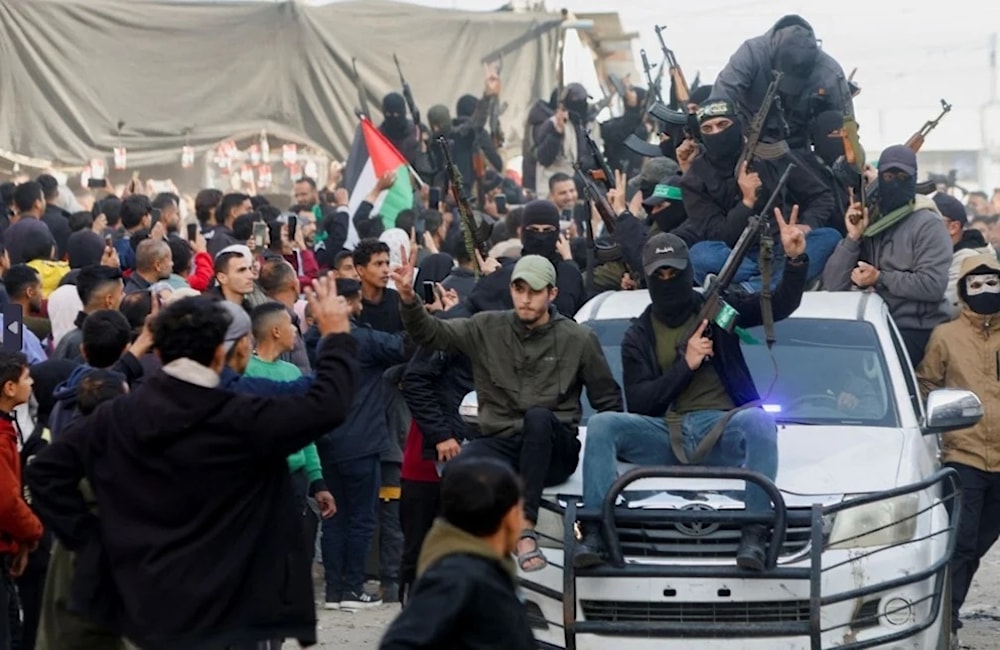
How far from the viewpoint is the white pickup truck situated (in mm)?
7156

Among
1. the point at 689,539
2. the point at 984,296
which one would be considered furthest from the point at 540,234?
the point at 689,539

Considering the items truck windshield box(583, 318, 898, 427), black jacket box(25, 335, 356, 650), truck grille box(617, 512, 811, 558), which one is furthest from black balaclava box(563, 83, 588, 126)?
black jacket box(25, 335, 356, 650)

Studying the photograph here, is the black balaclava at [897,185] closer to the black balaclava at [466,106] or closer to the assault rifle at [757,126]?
the assault rifle at [757,126]

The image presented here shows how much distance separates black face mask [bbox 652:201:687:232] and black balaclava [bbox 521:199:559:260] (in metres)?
1.03

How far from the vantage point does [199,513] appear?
5594 millimetres

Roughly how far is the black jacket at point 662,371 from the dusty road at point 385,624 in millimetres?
2203

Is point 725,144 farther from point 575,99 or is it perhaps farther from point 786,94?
point 575,99

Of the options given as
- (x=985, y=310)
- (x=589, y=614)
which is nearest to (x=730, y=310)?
(x=589, y=614)

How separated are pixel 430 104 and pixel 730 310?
53.2 ft

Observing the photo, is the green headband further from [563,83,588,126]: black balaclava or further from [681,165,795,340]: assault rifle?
[563,83,588,126]: black balaclava

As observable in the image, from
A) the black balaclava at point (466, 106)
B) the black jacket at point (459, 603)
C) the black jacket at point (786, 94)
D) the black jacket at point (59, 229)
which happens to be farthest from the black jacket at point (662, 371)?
the black balaclava at point (466, 106)

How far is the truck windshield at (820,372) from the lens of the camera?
325 inches

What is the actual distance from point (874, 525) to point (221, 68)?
16.2 metres

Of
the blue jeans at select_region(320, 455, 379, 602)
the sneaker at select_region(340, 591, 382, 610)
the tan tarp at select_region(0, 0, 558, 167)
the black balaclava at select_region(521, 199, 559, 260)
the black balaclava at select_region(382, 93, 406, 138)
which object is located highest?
the tan tarp at select_region(0, 0, 558, 167)
